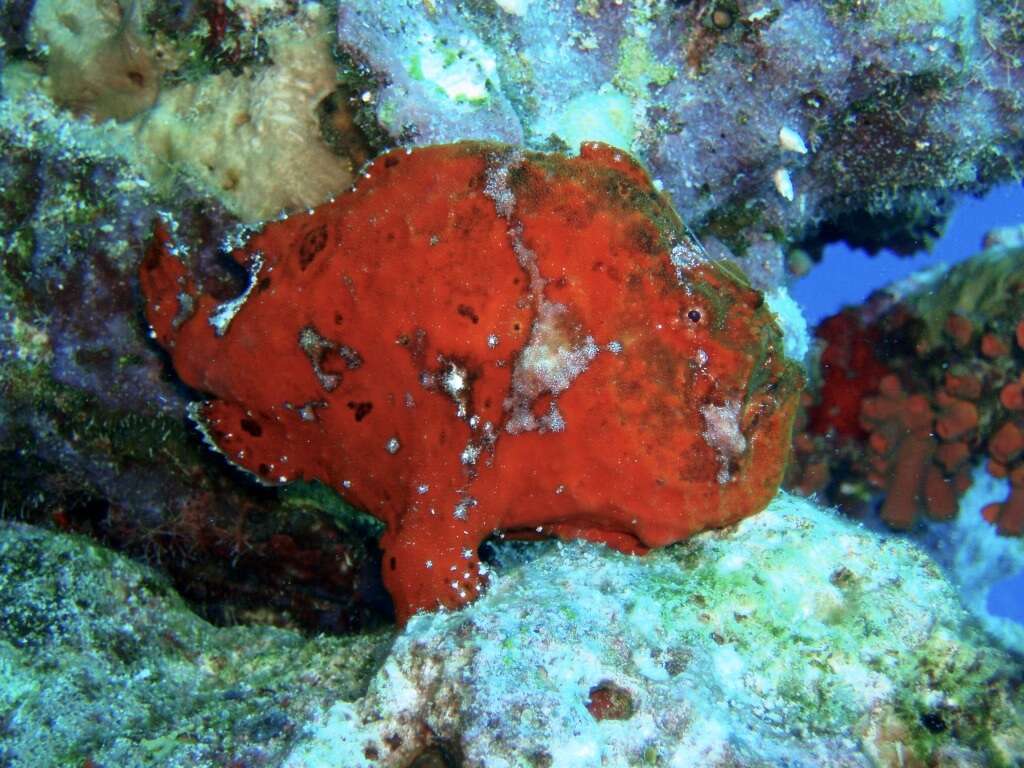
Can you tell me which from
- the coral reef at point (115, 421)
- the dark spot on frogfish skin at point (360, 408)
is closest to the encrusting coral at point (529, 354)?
the dark spot on frogfish skin at point (360, 408)

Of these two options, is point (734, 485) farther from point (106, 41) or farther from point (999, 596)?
point (999, 596)

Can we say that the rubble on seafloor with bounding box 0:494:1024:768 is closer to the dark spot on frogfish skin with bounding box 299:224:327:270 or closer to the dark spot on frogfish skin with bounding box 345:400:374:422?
the dark spot on frogfish skin with bounding box 345:400:374:422

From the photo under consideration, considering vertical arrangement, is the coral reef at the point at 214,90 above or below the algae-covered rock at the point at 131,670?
above

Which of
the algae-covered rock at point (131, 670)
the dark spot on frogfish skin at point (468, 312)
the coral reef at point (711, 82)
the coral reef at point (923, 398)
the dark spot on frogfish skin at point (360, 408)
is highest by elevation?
the coral reef at point (923, 398)

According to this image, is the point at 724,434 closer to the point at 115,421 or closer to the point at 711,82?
the point at 711,82

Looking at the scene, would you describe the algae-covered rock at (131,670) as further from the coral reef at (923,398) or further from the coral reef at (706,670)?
the coral reef at (923,398)

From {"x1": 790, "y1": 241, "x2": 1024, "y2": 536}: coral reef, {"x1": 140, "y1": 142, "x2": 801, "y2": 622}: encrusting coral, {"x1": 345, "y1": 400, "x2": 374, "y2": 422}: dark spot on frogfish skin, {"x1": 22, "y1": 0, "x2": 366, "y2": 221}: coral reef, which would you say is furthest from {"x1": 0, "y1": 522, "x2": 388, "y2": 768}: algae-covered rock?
{"x1": 790, "y1": 241, "x2": 1024, "y2": 536}: coral reef

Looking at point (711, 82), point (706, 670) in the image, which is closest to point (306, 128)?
point (711, 82)
